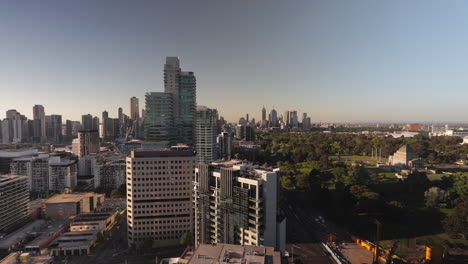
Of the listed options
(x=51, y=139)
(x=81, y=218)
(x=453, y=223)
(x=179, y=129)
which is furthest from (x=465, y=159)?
(x=51, y=139)

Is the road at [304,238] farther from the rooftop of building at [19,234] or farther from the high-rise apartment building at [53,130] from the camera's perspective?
the high-rise apartment building at [53,130]

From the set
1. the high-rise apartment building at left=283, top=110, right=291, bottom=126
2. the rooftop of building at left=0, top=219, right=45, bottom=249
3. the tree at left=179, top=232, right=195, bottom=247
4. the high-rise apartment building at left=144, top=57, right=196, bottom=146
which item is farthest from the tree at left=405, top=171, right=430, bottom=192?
the high-rise apartment building at left=283, top=110, right=291, bottom=126

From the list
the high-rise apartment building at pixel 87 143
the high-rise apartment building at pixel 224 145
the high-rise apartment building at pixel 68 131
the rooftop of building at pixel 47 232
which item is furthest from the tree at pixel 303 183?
the high-rise apartment building at pixel 68 131

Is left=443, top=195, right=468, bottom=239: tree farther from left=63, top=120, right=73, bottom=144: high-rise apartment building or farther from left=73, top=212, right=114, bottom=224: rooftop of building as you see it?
left=63, top=120, right=73, bottom=144: high-rise apartment building

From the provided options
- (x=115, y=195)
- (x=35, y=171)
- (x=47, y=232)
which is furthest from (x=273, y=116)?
(x=47, y=232)

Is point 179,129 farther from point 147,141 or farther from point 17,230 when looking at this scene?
point 17,230

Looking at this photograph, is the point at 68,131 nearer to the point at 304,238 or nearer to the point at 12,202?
the point at 12,202
